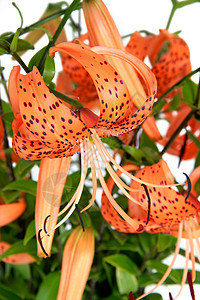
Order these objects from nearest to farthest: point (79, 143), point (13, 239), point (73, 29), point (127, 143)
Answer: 1. point (79, 143)
2. point (127, 143)
3. point (13, 239)
4. point (73, 29)

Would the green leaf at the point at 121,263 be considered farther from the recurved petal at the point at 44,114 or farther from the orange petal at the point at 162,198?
the recurved petal at the point at 44,114

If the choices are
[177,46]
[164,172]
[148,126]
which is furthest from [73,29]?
[164,172]

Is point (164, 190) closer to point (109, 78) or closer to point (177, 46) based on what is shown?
point (109, 78)

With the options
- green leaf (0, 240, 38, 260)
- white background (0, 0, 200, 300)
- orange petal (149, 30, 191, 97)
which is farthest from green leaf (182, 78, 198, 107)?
white background (0, 0, 200, 300)

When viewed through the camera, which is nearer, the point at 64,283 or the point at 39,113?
the point at 39,113

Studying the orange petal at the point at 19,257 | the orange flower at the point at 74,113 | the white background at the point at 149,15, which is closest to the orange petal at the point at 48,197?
the orange flower at the point at 74,113

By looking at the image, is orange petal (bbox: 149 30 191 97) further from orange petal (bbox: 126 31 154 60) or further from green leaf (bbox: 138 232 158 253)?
green leaf (bbox: 138 232 158 253)

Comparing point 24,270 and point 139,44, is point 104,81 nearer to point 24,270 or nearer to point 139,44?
point 139,44
